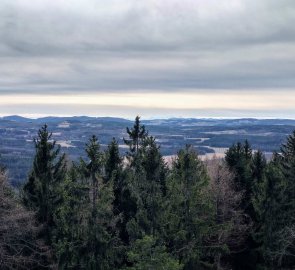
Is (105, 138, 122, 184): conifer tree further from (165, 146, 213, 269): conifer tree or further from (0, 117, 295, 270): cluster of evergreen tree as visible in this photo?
(165, 146, 213, 269): conifer tree

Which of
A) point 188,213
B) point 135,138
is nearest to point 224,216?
point 188,213

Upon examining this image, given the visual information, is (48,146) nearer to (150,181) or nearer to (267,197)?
A: (150,181)

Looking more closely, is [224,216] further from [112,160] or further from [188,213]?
[112,160]

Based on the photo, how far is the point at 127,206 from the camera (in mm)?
36844

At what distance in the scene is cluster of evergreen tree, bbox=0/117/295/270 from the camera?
95.4 ft

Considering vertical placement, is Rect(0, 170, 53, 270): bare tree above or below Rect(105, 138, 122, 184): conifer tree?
below

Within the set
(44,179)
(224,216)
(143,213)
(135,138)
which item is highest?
(135,138)

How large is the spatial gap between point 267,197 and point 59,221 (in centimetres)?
1632

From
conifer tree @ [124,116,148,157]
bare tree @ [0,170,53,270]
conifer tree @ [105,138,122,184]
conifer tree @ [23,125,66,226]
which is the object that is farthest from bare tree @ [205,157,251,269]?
bare tree @ [0,170,53,270]

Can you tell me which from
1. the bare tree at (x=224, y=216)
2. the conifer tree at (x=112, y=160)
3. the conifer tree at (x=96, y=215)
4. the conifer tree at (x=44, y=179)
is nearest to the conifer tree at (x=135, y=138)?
the conifer tree at (x=112, y=160)

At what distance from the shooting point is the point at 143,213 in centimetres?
3042

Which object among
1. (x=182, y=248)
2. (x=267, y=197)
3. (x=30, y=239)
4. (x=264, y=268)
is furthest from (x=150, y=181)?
(x=264, y=268)

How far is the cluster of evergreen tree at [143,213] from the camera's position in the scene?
95.4ft

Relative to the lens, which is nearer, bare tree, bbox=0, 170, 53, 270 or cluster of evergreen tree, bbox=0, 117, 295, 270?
bare tree, bbox=0, 170, 53, 270
